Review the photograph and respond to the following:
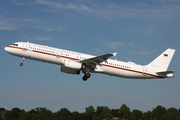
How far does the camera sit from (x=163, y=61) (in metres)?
63.1

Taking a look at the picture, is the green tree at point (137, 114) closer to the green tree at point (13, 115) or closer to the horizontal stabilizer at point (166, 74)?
the green tree at point (13, 115)

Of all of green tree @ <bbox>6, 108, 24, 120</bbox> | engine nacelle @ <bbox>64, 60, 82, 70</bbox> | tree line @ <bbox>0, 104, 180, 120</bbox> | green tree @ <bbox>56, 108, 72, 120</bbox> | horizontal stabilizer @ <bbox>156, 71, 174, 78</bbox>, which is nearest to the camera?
engine nacelle @ <bbox>64, 60, 82, 70</bbox>

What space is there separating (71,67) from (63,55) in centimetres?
247

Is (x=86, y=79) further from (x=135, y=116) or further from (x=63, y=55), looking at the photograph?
(x=135, y=116)

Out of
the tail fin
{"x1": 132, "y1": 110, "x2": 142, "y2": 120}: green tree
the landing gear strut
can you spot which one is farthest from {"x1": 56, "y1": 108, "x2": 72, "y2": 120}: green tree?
the landing gear strut

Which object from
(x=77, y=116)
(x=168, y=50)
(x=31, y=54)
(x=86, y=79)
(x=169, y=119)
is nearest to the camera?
(x=31, y=54)

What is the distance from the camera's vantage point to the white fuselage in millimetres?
A: 54156

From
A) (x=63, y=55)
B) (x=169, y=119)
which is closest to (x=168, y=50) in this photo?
(x=63, y=55)

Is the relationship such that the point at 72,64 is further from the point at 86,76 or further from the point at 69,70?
the point at 86,76

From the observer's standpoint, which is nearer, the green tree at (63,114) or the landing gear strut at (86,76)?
the landing gear strut at (86,76)

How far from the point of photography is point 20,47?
54562 millimetres

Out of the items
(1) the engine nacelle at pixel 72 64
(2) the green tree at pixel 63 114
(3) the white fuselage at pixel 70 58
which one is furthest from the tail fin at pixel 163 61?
(2) the green tree at pixel 63 114

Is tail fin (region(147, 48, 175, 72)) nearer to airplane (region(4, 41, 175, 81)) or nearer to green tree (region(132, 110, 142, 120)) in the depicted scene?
airplane (region(4, 41, 175, 81))

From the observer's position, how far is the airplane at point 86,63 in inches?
2135
